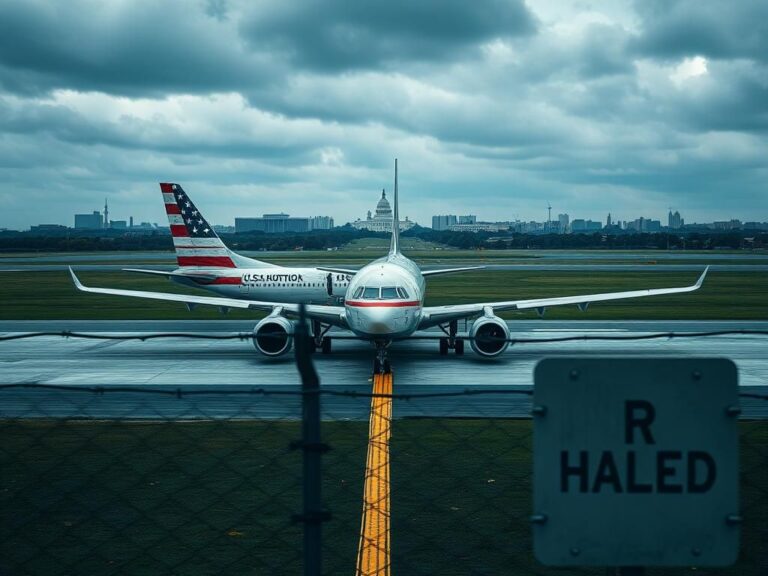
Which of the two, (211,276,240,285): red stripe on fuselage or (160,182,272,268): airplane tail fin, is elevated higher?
(160,182,272,268): airplane tail fin

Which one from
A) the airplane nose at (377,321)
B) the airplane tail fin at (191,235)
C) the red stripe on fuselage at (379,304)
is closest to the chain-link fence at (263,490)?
the airplane nose at (377,321)

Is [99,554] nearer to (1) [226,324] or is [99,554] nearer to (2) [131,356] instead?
(2) [131,356]

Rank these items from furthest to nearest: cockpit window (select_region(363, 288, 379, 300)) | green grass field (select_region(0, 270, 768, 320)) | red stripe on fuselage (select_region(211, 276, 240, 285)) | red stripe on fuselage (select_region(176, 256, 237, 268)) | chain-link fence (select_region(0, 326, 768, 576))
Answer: green grass field (select_region(0, 270, 768, 320)), red stripe on fuselage (select_region(211, 276, 240, 285)), red stripe on fuselage (select_region(176, 256, 237, 268)), cockpit window (select_region(363, 288, 379, 300)), chain-link fence (select_region(0, 326, 768, 576))

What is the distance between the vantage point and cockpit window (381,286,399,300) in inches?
949

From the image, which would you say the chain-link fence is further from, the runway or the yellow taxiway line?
the runway

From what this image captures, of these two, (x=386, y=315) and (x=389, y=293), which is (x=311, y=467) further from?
(x=389, y=293)

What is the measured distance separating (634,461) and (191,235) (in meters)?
38.8

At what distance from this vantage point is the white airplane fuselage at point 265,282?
4134cm

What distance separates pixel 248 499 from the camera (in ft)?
37.4

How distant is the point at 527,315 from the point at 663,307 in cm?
891

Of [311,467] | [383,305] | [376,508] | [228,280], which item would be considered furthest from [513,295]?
[311,467]

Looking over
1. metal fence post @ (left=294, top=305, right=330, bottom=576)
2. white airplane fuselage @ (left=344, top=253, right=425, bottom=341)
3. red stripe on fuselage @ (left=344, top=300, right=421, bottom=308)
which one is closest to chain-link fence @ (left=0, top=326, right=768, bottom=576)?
metal fence post @ (left=294, top=305, right=330, bottom=576)

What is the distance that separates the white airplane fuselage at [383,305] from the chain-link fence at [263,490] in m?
5.29

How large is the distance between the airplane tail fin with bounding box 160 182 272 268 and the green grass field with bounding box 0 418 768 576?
25.0 metres
